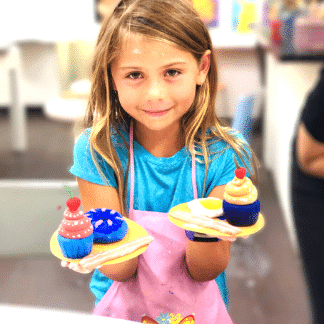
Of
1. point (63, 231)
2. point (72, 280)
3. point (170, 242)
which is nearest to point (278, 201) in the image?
point (72, 280)

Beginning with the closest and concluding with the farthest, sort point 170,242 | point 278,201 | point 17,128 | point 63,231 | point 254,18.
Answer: point 63,231
point 170,242
point 278,201
point 17,128
point 254,18

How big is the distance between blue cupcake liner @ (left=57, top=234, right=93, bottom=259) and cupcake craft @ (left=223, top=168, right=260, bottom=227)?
14cm

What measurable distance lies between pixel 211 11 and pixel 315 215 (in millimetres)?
3457

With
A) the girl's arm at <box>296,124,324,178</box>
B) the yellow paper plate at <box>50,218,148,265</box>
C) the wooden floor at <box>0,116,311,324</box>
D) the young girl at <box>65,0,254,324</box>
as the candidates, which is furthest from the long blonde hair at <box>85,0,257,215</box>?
the wooden floor at <box>0,116,311,324</box>

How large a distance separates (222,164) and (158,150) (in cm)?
9

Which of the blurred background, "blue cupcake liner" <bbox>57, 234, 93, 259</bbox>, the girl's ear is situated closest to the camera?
"blue cupcake liner" <bbox>57, 234, 93, 259</bbox>

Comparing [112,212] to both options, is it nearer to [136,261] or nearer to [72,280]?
[136,261]

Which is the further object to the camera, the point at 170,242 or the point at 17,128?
the point at 17,128

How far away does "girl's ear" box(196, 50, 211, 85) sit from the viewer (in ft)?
1.74

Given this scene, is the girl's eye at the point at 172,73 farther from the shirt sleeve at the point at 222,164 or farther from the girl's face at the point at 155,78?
the shirt sleeve at the point at 222,164

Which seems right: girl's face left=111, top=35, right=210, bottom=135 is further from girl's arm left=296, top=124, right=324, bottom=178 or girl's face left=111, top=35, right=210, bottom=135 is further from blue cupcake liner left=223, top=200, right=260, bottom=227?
girl's arm left=296, top=124, right=324, bottom=178

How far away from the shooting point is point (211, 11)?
4.11m

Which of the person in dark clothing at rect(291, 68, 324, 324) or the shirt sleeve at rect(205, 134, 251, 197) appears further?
the person in dark clothing at rect(291, 68, 324, 324)

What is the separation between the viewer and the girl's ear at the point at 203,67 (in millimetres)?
532
